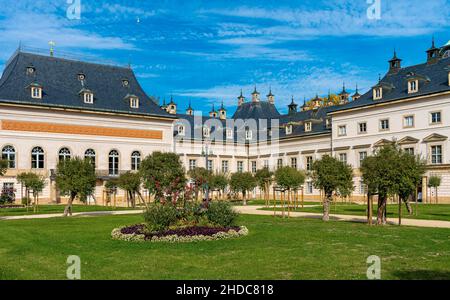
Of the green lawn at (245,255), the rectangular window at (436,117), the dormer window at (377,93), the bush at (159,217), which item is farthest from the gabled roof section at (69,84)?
the bush at (159,217)

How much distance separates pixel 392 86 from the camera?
46812 mm

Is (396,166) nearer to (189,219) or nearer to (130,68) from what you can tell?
(189,219)

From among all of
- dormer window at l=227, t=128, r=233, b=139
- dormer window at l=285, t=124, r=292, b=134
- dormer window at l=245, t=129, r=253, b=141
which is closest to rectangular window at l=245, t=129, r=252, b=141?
dormer window at l=245, t=129, r=253, b=141

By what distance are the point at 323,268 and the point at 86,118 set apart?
40461 millimetres

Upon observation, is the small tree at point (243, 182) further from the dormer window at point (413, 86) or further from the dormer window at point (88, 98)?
the dormer window at point (413, 86)

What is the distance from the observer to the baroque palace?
42.5 meters

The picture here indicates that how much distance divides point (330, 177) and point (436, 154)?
72.8 ft

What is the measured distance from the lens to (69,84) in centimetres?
4828

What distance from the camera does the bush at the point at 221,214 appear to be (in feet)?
57.2

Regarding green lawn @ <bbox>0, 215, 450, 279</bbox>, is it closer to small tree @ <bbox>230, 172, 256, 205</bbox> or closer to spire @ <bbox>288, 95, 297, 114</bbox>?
small tree @ <bbox>230, 172, 256, 205</bbox>

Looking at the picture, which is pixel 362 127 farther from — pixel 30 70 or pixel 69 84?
pixel 30 70

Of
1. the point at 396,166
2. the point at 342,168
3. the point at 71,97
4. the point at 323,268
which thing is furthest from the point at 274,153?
the point at 323,268

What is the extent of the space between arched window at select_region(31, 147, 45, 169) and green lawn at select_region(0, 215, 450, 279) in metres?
28.3
